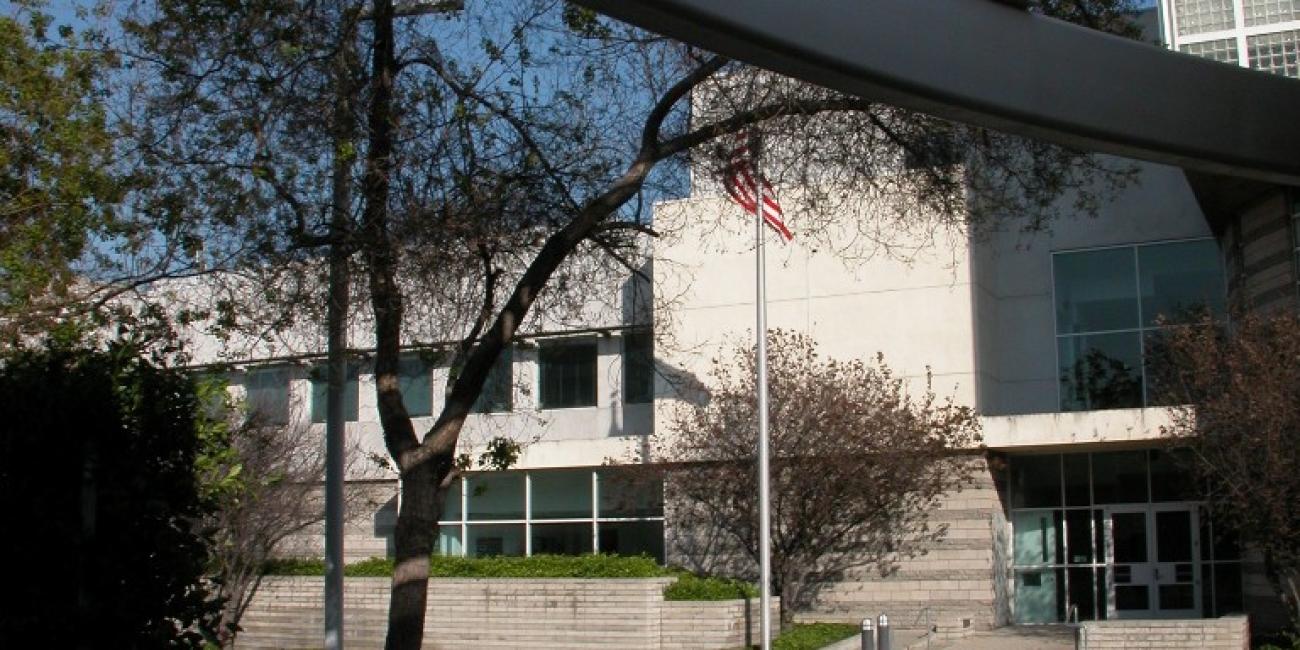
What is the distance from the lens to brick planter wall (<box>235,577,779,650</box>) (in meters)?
26.2

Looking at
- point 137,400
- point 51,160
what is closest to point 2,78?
point 51,160

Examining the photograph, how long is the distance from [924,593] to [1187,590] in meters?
5.50

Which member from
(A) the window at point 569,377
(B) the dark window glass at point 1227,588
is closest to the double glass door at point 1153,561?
(B) the dark window glass at point 1227,588

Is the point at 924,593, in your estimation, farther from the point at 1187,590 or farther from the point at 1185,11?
the point at 1185,11

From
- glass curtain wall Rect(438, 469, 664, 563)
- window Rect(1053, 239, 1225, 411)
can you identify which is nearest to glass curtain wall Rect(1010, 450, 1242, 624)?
window Rect(1053, 239, 1225, 411)

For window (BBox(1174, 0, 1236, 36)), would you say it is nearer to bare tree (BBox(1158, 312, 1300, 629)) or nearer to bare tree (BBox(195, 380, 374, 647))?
bare tree (BBox(1158, 312, 1300, 629))

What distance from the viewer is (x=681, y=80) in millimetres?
12117

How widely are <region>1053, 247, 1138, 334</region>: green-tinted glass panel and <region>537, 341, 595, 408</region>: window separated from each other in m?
10.8

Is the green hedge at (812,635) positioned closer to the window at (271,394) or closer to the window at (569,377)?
the window at (569,377)

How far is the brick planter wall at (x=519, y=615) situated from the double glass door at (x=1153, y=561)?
8.36 m

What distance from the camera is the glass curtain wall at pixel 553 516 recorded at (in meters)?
32.6

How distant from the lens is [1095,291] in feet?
102

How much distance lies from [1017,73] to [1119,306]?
2782 centimetres

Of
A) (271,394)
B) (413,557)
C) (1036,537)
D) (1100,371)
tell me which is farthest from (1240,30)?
(271,394)
